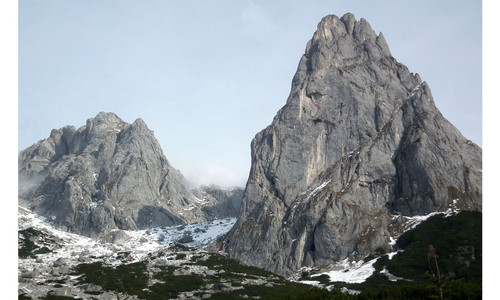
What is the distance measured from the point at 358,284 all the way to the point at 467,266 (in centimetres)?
3870

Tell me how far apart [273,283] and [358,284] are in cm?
3115
